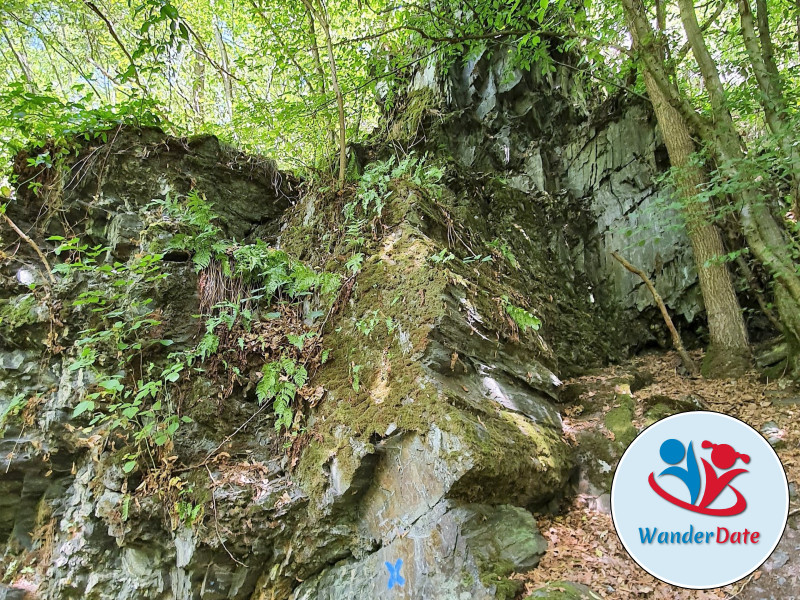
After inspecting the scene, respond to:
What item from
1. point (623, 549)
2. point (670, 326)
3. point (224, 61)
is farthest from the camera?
point (224, 61)

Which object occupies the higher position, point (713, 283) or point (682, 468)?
point (713, 283)

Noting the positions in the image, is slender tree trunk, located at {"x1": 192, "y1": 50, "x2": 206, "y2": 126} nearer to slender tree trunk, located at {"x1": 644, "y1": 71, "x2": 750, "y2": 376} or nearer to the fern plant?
the fern plant

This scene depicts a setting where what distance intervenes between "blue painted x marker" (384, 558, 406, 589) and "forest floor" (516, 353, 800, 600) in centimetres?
90

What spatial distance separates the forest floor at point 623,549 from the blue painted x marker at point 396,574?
2.95ft

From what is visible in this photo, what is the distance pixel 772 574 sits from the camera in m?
3.22

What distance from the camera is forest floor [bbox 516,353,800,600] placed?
10.3ft

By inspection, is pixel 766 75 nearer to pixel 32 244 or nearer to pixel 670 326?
pixel 670 326

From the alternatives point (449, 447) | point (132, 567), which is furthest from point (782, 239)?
point (132, 567)

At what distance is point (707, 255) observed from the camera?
6.31m

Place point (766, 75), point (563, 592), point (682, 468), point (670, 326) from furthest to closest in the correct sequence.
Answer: point (670, 326)
point (766, 75)
point (682, 468)
point (563, 592)

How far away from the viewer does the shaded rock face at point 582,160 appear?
7.42m
